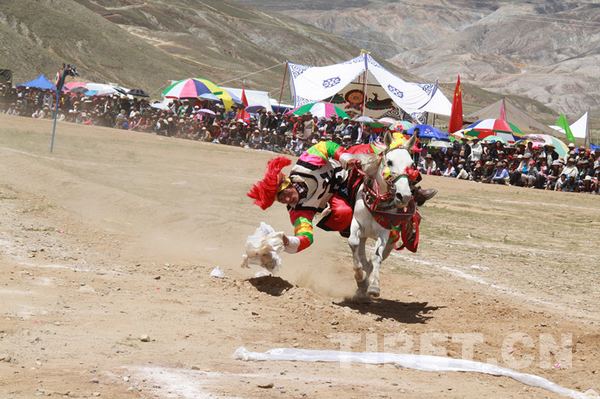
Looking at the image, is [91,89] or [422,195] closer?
[422,195]

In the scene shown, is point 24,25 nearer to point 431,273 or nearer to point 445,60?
point 431,273

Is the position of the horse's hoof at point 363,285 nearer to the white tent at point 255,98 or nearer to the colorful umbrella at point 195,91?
the colorful umbrella at point 195,91

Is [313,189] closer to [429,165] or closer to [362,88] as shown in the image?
[429,165]

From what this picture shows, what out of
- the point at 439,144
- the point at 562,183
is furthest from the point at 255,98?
the point at 562,183

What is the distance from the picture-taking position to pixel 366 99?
138 feet

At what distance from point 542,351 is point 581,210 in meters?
18.4

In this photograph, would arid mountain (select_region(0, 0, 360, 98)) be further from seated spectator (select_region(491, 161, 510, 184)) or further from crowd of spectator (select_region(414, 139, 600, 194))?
seated spectator (select_region(491, 161, 510, 184))

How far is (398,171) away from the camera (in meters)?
10.5

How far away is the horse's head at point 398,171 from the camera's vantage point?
10320mm

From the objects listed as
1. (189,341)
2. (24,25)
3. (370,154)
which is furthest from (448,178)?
(24,25)

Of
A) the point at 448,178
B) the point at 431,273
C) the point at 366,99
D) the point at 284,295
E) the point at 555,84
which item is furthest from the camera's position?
the point at 555,84

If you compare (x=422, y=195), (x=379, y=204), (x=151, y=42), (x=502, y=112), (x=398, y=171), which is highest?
(x=151, y=42)

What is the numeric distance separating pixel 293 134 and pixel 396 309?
28370mm

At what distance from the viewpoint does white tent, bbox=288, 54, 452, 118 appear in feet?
129
